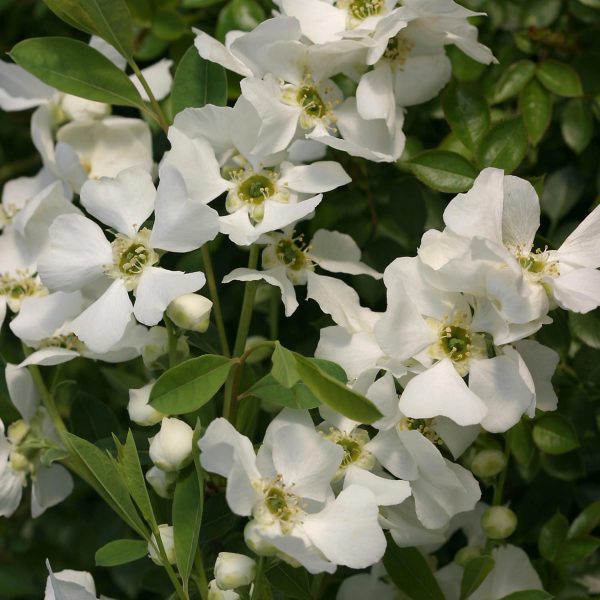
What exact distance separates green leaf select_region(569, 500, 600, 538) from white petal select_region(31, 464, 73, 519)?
0.61 m

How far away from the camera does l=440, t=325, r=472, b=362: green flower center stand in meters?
1.02

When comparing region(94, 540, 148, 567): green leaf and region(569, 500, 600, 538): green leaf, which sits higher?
region(94, 540, 148, 567): green leaf

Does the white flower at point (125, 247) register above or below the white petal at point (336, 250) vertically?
above

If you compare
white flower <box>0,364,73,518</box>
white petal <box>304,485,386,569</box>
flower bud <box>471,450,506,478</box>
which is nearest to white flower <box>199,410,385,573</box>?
white petal <box>304,485,386,569</box>

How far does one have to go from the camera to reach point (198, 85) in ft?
3.88

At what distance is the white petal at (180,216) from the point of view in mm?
1015

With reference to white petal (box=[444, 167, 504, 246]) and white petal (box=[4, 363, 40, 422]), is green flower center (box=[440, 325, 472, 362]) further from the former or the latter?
white petal (box=[4, 363, 40, 422])

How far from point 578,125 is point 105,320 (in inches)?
26.2

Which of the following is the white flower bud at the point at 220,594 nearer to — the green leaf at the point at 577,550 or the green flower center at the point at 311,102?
the green leaf at the point at 577,550

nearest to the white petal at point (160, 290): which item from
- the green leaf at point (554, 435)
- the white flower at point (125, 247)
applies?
the white flower at point (125, 247)

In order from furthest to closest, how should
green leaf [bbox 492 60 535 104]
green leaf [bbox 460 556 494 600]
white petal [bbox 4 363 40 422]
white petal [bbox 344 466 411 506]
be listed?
green leaf [bbox 492 60 535 104], white petal [bbox 4 363 40 422], green leaf [bbox 460 556 494 600], white petal [bbox 344 466 411 506]

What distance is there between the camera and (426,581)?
1.13 metres

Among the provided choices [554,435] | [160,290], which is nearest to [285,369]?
→ [160,290]

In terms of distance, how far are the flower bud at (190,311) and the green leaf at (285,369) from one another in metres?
0.11
